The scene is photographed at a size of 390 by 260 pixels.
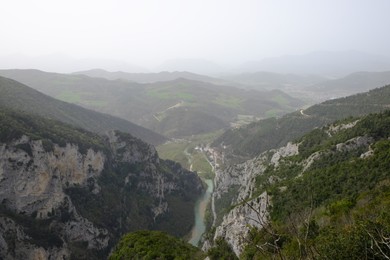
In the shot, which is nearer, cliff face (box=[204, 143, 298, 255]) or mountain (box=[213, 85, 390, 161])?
cliff face (box=[204, 143, 298, 255])

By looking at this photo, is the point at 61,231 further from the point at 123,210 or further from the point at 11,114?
the point at 11,114

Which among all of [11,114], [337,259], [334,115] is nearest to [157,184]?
[11,114]

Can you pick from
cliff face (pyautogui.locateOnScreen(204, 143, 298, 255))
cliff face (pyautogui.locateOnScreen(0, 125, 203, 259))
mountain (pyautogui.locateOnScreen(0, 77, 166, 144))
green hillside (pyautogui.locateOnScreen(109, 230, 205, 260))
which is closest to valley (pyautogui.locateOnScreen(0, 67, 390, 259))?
cliff face (pyautogui.locateOnScreen(0, 125, 203, 259))

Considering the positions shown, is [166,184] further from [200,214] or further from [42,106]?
[42,106]

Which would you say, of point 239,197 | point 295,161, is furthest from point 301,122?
point 295,161

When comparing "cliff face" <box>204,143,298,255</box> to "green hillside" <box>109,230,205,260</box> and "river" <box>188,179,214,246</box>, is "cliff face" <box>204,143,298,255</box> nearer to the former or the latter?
"green hillside" <box>109,230,205,260</box>

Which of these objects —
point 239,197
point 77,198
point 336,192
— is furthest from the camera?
point 77,198

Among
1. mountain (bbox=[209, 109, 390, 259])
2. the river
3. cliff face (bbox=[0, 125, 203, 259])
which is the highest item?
mountain (bbox=[209, 109, 390, 259])
